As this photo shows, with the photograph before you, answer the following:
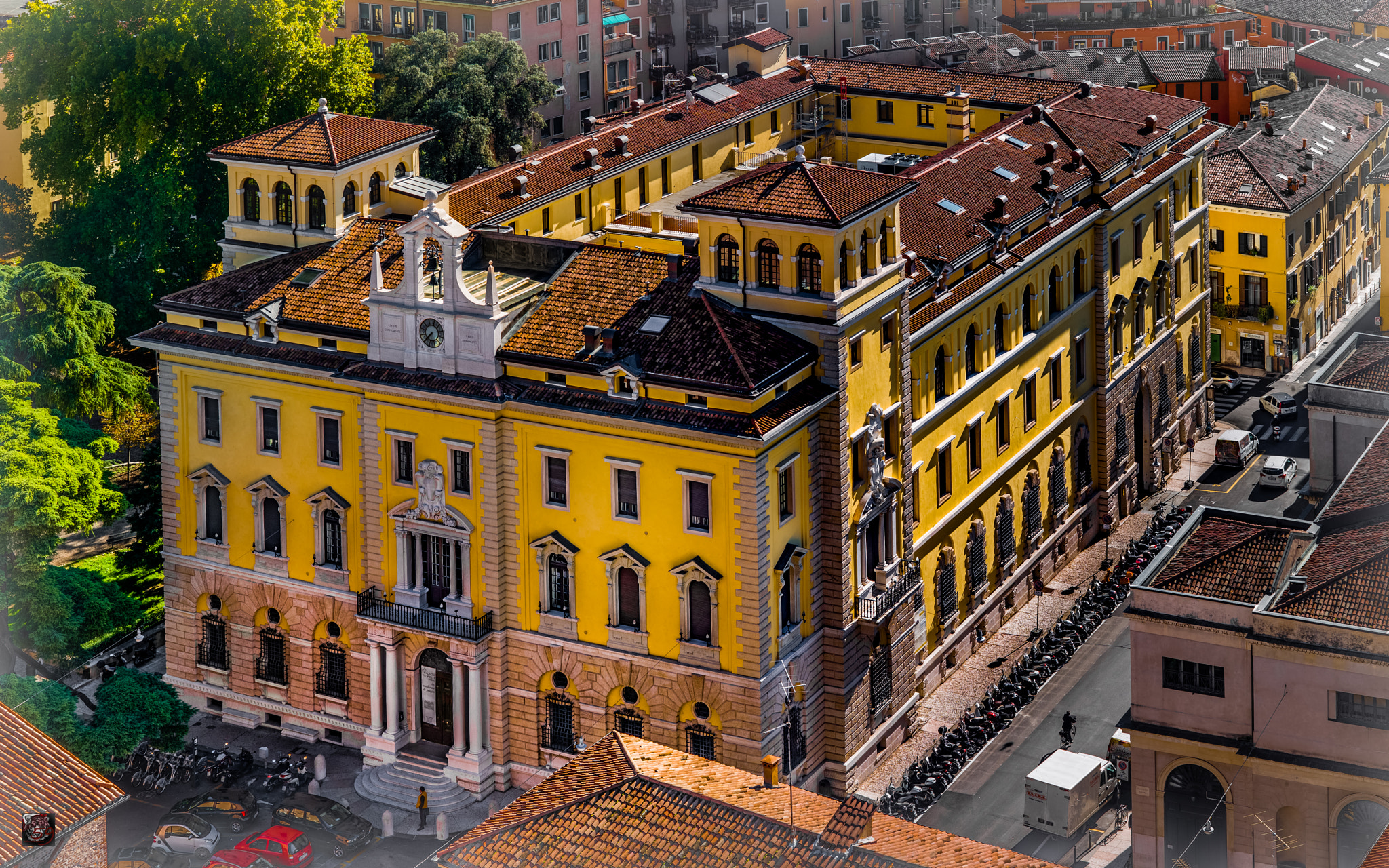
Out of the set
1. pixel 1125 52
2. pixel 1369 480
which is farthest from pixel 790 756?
pixel 1125 52

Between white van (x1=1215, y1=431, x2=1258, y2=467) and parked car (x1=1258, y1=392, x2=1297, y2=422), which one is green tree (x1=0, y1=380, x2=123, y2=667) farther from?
parked car (x1=1258, y1=392, x2=1297, y2=422)

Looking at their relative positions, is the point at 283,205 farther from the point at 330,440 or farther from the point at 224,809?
the point at 224,809

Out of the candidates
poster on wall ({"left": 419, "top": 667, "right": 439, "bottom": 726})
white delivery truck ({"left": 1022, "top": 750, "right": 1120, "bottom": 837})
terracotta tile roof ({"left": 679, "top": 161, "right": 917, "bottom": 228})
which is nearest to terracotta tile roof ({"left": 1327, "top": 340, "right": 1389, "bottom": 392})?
white delivery truck ({"left": 1022, "top": 750, "right": 1120, "bottom": 837})

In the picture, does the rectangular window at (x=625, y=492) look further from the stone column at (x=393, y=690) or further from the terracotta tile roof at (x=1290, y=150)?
the terracotta tile roof at (x=1290, y=150)

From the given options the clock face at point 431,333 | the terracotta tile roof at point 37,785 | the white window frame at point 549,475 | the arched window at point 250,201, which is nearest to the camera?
the terracotta tile roof at point 37,785

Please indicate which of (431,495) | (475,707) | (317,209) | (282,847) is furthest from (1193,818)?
(317,209)

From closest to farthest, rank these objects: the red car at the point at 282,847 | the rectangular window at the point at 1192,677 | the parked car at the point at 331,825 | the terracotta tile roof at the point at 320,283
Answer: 1. the rectangular window at the point at 1192,677
2. the red car at the point at 282,847
3. the parked car at the point at 331,825
4. the terracotta tile roof at the point at 320,283

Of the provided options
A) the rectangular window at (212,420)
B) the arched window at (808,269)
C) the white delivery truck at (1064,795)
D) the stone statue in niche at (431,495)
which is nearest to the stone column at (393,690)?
the stone statue in niche at (431,495)
